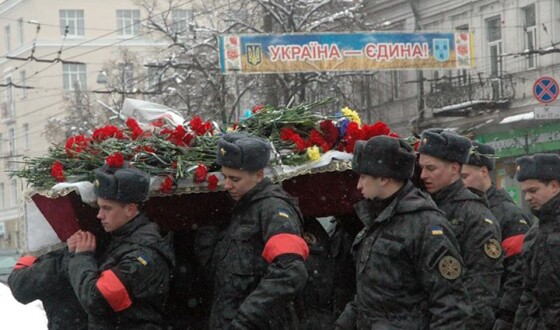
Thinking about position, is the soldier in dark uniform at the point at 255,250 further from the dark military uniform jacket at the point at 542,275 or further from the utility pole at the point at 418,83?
the utility pole at the point at 418,83

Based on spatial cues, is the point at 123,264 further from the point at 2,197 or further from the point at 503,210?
the point at 2,197

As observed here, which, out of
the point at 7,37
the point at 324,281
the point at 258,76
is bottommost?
the point at 324,281

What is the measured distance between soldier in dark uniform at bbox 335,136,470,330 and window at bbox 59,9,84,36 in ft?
189

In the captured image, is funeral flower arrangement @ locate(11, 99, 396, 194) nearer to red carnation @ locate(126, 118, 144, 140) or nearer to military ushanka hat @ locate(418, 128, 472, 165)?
red carnation @ locate(126, 118, 144, 140)

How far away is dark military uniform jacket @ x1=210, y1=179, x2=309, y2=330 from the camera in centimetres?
609

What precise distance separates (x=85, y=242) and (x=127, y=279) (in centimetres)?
41

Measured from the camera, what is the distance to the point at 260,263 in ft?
21.0

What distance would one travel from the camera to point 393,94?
37.2m

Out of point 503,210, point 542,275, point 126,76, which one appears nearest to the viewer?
point 542,275

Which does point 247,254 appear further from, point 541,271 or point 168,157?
point 541,271

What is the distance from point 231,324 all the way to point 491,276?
1.49 m

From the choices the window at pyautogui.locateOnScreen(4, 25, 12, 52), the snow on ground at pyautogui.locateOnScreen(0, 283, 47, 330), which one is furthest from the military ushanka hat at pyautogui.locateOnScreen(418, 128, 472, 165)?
the window at pyautogui.locateOnScreen(4, 25, 12, 52)

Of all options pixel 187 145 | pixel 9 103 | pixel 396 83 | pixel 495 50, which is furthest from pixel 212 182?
pixel 9 103

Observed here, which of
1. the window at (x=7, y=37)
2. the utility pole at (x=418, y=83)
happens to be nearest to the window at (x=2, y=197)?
the window at (x=7, y=37)
